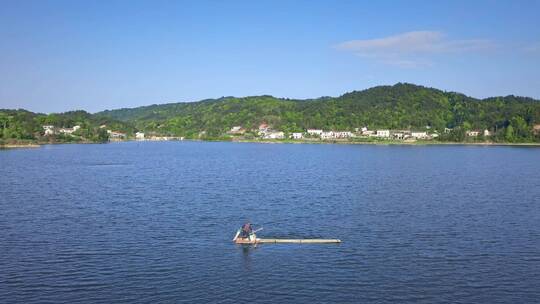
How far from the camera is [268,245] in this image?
120 ft

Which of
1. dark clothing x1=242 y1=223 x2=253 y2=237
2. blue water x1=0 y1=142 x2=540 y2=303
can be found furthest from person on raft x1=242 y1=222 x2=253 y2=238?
blue water x1=0 y1=142 x2=540 y2=303

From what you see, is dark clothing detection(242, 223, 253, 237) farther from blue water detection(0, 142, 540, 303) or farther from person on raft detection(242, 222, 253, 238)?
blue water detection(0, 142, 540, 303)

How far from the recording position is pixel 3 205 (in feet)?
171

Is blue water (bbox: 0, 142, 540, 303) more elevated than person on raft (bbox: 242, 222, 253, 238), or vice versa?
person on raft (bbox: 242, 222, 253, 238)

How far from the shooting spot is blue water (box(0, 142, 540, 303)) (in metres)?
27.6

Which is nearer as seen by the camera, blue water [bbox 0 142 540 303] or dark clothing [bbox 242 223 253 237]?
blue water [bbox 0 142 540 303]

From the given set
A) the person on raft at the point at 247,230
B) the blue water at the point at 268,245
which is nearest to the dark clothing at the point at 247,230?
the person on raft at the point at 247,230

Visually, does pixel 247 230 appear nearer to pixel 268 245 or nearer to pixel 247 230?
pixel 247 230

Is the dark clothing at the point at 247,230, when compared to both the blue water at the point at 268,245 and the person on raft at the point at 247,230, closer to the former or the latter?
the person on raft at the point at 247,230

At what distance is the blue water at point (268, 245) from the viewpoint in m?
27.6

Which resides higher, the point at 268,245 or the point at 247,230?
the point at 247,230

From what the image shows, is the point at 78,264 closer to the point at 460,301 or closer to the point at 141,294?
the point at 141,294

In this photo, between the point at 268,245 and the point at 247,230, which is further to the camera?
the point at 247,230

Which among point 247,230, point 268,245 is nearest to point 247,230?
point 247,230
